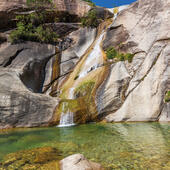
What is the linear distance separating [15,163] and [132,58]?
1575 cm

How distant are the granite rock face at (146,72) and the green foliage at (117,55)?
0.56 m

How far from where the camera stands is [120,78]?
1684cm

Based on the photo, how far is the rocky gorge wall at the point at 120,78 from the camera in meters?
14.8

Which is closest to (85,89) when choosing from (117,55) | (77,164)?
(117,55)

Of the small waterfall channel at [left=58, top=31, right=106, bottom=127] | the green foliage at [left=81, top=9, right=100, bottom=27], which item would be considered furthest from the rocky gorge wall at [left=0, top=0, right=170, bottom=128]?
the green foliage at [left=81, top=9, right=100, bottom=27]

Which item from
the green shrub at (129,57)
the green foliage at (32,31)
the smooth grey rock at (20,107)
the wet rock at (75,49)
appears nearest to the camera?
the smooth grey rock at (20,107)

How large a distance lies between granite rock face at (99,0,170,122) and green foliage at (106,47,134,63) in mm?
565

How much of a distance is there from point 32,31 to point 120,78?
19838mm

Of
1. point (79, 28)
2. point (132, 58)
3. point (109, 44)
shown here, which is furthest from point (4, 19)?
point (132, 58)

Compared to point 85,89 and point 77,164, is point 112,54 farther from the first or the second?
point 77,164

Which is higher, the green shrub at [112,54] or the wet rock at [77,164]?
the green shrub at [112,54]

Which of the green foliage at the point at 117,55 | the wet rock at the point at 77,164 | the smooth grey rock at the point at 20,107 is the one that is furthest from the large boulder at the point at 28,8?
the wet rock at the point at 77,164

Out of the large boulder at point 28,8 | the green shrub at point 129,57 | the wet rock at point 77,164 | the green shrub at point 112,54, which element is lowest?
the wet rock at point 77,164

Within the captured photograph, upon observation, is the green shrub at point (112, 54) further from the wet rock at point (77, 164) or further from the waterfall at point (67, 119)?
the wet rock at point (77, 164)
